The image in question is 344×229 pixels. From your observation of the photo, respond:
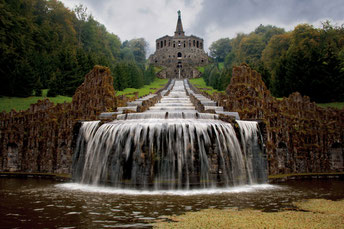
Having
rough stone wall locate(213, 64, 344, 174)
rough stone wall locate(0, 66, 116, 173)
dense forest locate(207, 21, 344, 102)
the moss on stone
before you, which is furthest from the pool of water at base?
dense forest locate(207, 21, 344, 102)

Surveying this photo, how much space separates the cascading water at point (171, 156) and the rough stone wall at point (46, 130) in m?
4.85

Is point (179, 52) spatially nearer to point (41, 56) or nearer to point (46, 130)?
point (41, 56)

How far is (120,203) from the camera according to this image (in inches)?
345

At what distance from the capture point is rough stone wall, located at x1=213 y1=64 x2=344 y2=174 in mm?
17078

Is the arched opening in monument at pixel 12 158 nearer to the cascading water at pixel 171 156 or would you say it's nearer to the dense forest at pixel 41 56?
the cascading water at pixel 171 156

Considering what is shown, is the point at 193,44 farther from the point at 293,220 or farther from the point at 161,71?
the point at 293,220

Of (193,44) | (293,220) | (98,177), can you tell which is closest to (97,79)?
(98,177)

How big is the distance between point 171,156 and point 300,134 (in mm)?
9957

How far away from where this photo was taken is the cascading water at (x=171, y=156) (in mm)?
11766

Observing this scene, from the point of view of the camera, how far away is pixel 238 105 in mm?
19578

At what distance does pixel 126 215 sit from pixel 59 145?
12.6m

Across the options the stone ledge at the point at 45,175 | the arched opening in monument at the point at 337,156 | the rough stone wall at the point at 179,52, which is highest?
the rough stone wall at the point at 179,52

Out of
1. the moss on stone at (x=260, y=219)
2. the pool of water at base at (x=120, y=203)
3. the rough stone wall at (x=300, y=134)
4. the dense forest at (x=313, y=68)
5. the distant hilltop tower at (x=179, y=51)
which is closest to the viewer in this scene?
the moss on stone at (x=260, y=219)

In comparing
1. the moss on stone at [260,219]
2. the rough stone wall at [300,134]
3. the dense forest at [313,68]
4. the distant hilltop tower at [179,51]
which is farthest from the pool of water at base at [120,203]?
the distant hilltop tower at [179,51]
